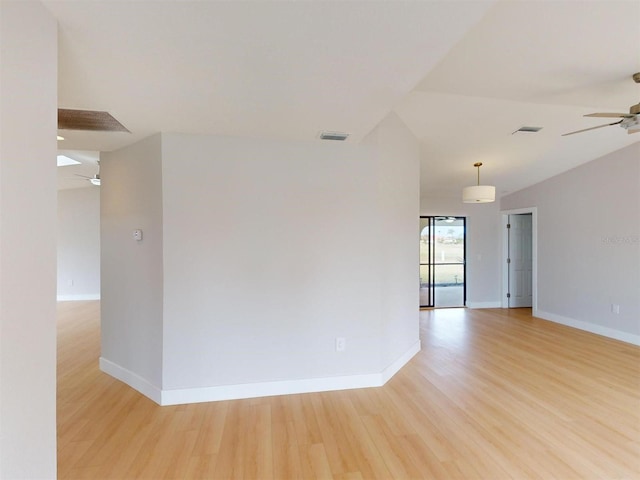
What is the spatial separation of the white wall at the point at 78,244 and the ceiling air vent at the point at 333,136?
7.10 meters

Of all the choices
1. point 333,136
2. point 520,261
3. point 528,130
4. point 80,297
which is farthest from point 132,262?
point 520,261

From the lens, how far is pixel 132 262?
3000 millimetres

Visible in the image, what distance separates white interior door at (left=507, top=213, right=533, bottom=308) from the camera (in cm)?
668

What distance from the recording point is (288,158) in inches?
113

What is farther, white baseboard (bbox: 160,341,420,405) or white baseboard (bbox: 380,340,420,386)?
white baseboard (bbox: 380,340,420,386)

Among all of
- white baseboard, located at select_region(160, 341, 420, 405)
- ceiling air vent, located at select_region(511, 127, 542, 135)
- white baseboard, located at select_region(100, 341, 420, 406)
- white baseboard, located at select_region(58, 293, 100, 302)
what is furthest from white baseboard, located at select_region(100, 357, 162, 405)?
white baseboard, located at select_region(58, 293, 100, 302)

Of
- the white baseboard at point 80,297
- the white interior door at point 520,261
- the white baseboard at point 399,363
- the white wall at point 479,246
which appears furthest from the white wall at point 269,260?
the white baseboard at point 80,297

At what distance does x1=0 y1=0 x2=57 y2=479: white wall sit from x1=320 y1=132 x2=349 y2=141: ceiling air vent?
182 centimetres

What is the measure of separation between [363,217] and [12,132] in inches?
96.2

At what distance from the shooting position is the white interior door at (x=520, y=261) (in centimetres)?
668

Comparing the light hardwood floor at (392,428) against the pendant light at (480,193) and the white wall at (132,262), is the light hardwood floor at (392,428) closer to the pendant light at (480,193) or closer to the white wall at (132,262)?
the white wall at (132,262)

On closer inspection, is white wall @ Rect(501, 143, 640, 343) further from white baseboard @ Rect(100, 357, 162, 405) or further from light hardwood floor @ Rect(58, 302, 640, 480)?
white baseboard @ Rect(100, 357, 162, 405)

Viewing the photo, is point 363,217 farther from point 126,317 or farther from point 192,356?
point 126,317

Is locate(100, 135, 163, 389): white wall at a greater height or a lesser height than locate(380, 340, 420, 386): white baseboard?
greater
